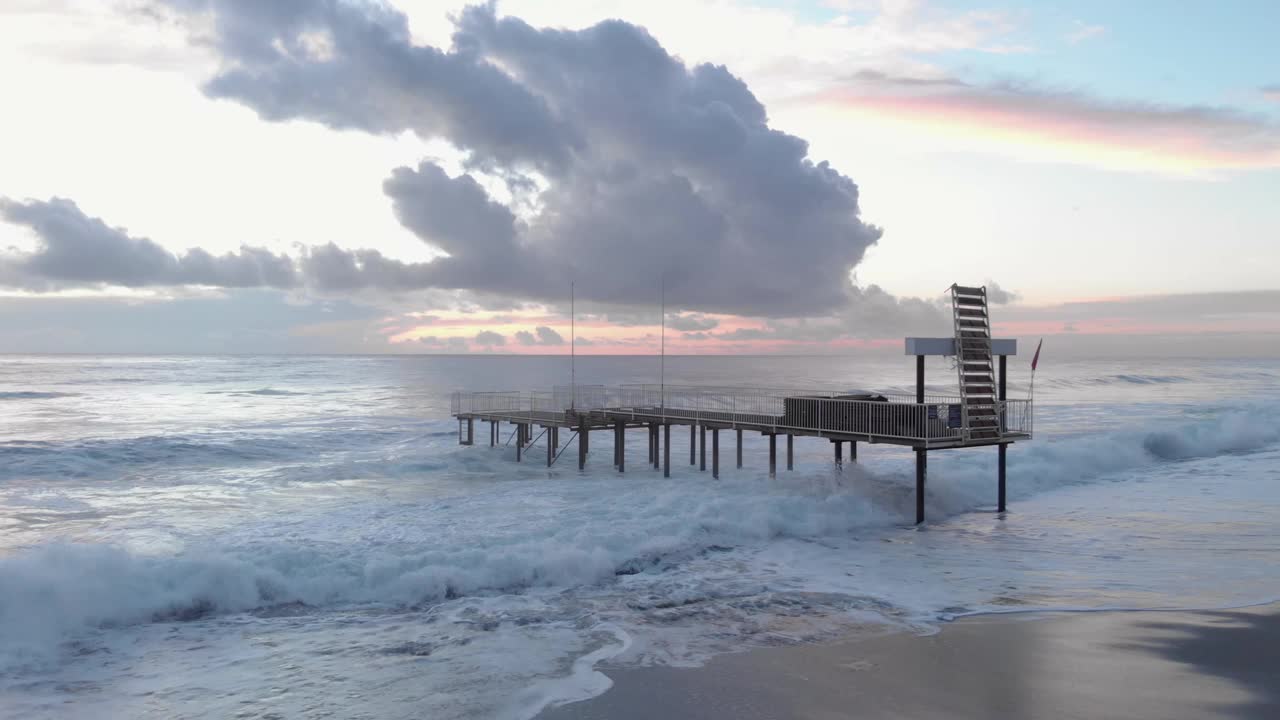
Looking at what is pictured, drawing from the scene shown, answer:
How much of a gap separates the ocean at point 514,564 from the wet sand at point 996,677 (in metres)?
0.81

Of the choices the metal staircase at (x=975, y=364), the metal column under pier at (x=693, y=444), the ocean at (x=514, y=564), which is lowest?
the ocean at (x=514, y=564)

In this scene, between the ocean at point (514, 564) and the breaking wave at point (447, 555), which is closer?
the ocean at point (514, 564)

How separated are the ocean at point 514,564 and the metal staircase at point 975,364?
10.4ft

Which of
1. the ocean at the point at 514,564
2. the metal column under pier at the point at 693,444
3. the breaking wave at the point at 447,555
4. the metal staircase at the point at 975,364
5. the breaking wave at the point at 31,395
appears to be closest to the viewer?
the ocean at the point at 514,564

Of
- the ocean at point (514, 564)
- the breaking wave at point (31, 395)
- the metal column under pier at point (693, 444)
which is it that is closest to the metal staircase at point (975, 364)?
the ocean at point (514, 564)

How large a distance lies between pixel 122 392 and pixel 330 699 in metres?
103

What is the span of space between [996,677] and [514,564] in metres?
10.9

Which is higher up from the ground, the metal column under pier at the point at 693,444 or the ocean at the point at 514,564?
the metal column under pier at the point at 693,444

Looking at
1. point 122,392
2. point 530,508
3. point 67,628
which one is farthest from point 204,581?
point 122,392

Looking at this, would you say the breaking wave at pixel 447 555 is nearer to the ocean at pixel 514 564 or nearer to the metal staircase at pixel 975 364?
the ocean at pixel 514 564

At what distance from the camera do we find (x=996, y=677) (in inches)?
497

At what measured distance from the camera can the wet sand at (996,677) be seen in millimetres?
11492

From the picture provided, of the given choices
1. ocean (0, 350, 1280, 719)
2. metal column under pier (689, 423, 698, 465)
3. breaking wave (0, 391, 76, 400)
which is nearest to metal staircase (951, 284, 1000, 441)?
ocean (0, 350, 1280, 719)

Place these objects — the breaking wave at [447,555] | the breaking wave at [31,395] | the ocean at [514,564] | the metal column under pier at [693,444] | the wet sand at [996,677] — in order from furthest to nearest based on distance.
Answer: the breaking wave at [31,395]
the metal column under pier at [693,444]
the breaking wave at [447,555]
the ocean at [514,564]
the wet sand at [996,677]
